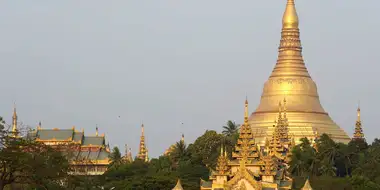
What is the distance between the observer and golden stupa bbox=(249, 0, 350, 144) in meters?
129

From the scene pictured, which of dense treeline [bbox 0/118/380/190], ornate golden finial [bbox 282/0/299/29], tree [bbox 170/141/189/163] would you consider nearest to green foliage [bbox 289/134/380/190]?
dense treeline [bbox 0/118/380/190]

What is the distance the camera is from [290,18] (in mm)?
133375

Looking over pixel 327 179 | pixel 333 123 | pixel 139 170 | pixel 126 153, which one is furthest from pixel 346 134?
pixel 327 179

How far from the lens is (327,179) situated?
87438 mm

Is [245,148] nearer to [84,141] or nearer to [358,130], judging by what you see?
[358,130]

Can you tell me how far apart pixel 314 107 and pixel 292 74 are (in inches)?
164

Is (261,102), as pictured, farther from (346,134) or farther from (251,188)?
(251,188)

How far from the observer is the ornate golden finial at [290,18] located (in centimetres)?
13312

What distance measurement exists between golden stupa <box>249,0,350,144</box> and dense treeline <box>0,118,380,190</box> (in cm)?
1504

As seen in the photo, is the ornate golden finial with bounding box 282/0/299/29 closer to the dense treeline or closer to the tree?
the dense treeline

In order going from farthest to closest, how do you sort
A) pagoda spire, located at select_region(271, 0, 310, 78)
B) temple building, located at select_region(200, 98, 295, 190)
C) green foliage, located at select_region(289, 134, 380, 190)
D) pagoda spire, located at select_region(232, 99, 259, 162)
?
1. pagoda spire, located at select_region(271, 0, 310, 78)
2. green foliage, located at select_region(289, 134, 380, 190)
3. pagoda spire, located at select_region(232, 99, 259, 162)
4. temple building, located at select_region(200, 98, 295, 190)

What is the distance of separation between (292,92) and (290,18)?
7.55 m

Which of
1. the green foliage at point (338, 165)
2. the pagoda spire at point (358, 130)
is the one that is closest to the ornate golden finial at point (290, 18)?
the pagoda spire at point (358, 130)

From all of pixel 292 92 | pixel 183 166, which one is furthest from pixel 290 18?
pixel 183 166
